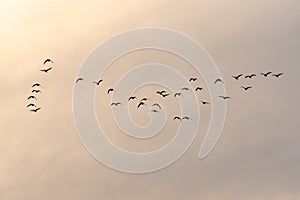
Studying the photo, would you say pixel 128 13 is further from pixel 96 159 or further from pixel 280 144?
pixel 280 144

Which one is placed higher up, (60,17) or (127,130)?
(60,17)

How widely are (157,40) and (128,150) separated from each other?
92 cm

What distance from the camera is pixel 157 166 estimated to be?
13.3 feet

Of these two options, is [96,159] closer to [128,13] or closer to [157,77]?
[157,77]

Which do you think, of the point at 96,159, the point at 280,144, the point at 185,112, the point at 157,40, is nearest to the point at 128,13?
the point at 157,40

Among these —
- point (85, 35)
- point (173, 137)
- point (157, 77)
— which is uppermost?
point (85, 35)

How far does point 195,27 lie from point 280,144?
3.87 ft

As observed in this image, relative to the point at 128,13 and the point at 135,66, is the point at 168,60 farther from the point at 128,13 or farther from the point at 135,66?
the point at 128,13

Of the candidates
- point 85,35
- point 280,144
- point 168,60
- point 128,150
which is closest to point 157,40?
point 168,60

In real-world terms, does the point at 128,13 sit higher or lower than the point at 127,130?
higher

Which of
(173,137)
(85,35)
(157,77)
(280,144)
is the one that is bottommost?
(280,144)

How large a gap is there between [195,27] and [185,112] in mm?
695

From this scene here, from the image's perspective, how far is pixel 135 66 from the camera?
4.03 metres

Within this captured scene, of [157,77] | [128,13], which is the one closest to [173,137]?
[157,77]
